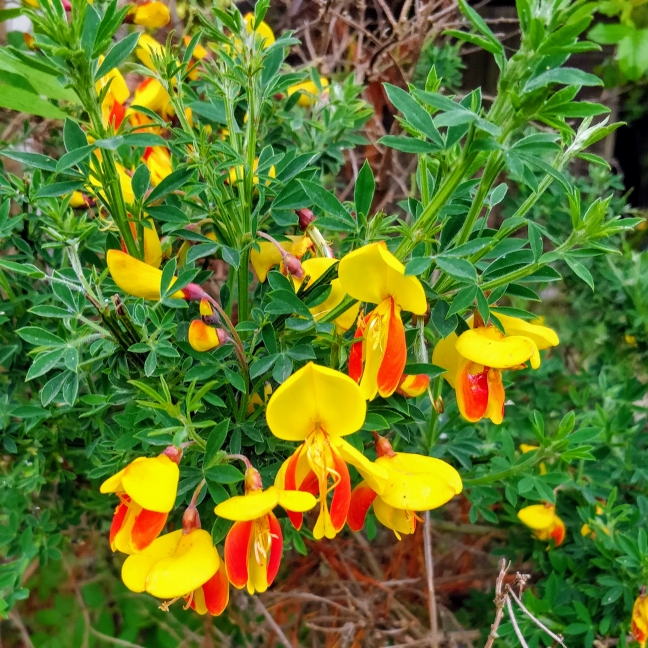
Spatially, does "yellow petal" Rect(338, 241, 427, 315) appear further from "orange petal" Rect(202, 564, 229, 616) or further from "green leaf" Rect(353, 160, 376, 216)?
"orange petal" Rect(202, 564, 229, 616)

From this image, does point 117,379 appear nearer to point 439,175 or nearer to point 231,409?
point 231,409

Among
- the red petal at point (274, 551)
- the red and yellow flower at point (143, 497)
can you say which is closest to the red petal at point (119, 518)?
the red and yellow flower at point (143, 497)

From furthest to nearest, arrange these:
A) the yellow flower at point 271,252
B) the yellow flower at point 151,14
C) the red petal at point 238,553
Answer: the yellow flower at point 151,14, the yellow flower at point 271,252, the red petal at point 238,553

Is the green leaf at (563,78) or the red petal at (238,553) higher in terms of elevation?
the green leaf at (563,78)

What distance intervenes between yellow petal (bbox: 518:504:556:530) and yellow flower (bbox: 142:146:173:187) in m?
0.70

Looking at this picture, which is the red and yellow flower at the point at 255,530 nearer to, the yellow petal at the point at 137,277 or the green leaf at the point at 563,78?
the yellow petal at the point at 137,277

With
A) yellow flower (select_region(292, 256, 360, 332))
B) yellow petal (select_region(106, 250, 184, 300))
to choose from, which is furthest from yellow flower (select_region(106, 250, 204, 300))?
yellow flower (select_region(292, 256, 360, 332))

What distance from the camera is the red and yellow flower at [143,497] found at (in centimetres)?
43

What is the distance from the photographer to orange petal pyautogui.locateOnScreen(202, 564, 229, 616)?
→ 0.51 meters

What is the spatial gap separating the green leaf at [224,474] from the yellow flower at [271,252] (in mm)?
213

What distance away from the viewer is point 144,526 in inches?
18.0

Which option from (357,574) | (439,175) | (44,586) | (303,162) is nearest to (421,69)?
(303,162)

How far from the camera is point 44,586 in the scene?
131 centimetres

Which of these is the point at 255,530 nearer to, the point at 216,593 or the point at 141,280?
Result: the point at 216,593
